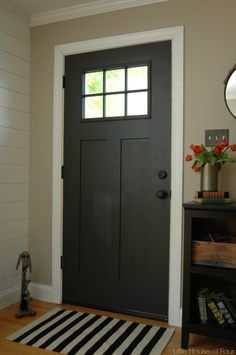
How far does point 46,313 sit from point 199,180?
1.54 m

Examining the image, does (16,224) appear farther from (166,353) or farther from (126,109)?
(166,353)

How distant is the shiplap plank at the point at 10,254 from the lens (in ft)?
8.70

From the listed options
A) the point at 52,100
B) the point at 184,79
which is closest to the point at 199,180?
the point at 184,79

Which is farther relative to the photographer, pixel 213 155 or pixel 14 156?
pixel 14 156

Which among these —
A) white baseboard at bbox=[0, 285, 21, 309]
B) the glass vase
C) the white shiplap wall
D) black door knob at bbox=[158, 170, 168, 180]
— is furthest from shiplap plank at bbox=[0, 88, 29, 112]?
the glass vase

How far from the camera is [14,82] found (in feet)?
Answer: 9.05

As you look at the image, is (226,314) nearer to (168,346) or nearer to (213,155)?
(168,346)

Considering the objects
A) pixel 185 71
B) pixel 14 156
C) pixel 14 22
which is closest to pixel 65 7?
pixel 14 22

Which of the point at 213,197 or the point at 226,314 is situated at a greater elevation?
the point at 213,197

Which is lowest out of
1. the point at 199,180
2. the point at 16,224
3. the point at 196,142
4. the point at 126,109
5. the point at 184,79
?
the point at 16,224

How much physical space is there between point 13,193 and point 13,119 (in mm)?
612

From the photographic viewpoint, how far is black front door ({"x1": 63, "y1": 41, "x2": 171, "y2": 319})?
8.15ft

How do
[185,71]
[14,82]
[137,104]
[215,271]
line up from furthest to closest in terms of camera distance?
[14,82] < [137,104] < [185,71] < [215,271]

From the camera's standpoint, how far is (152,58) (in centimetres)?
250
